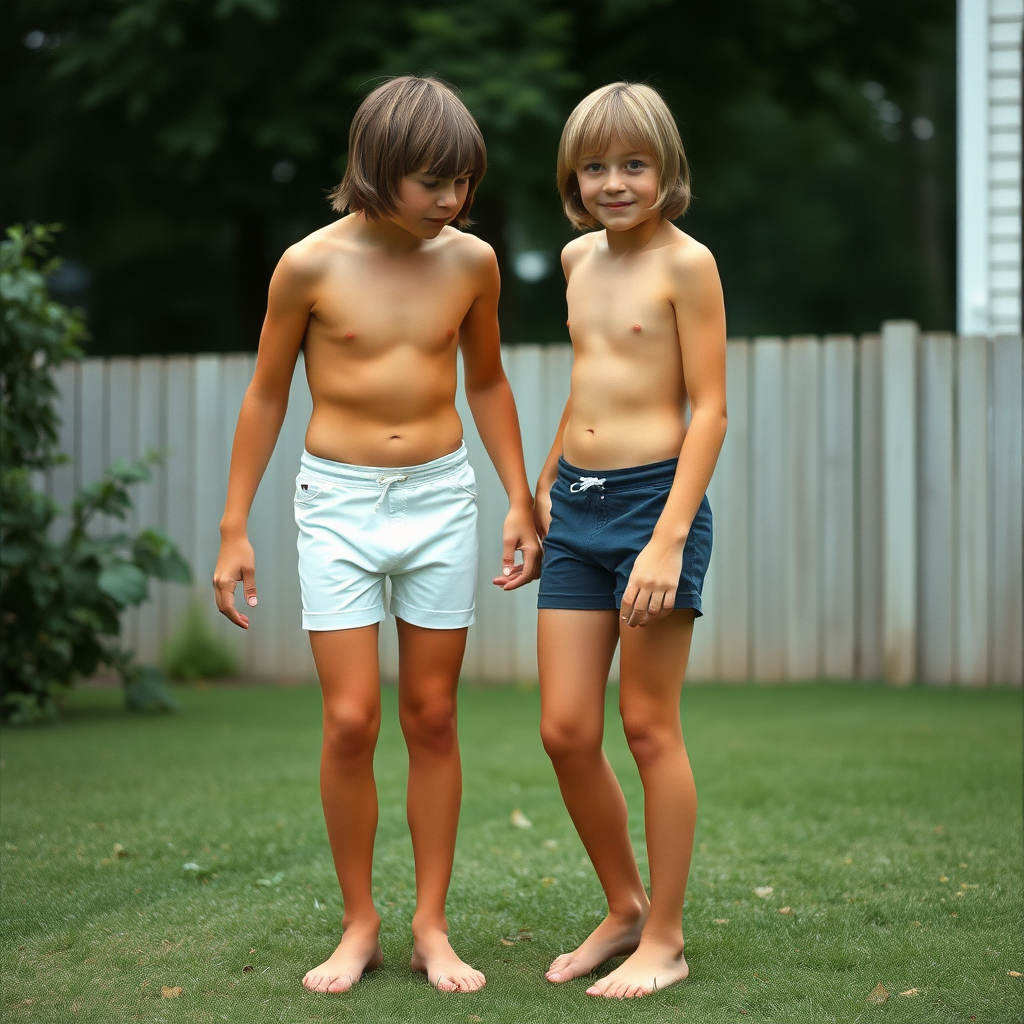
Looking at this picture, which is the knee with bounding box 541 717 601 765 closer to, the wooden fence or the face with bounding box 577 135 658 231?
the face with bounding box 577 135 658 231

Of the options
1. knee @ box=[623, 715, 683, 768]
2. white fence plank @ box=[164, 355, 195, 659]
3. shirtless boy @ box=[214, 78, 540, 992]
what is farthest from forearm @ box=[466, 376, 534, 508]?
white fence plank @ box=[164, 355, 195, 659]

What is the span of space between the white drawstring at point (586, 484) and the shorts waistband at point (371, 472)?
0.94 ft

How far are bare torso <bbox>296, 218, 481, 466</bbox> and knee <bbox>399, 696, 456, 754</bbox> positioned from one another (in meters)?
0.53

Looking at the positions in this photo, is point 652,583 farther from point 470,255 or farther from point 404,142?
point 404,142

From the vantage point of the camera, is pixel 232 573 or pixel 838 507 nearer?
pixel 232 573

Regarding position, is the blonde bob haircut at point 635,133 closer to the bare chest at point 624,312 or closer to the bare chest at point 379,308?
the bare chest at point 624,312

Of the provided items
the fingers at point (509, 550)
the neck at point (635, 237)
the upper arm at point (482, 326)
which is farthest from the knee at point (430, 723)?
the neck at point (635, 237)

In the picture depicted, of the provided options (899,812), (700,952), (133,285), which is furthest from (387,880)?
(133,285)

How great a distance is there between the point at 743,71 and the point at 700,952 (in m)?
10.7

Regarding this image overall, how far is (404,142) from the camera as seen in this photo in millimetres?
2613

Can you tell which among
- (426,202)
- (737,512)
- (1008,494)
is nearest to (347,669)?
(426,202)

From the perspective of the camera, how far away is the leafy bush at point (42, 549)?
5457 millimetres

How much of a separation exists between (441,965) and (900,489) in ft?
14.1

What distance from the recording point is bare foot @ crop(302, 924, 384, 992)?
8.64 ft
